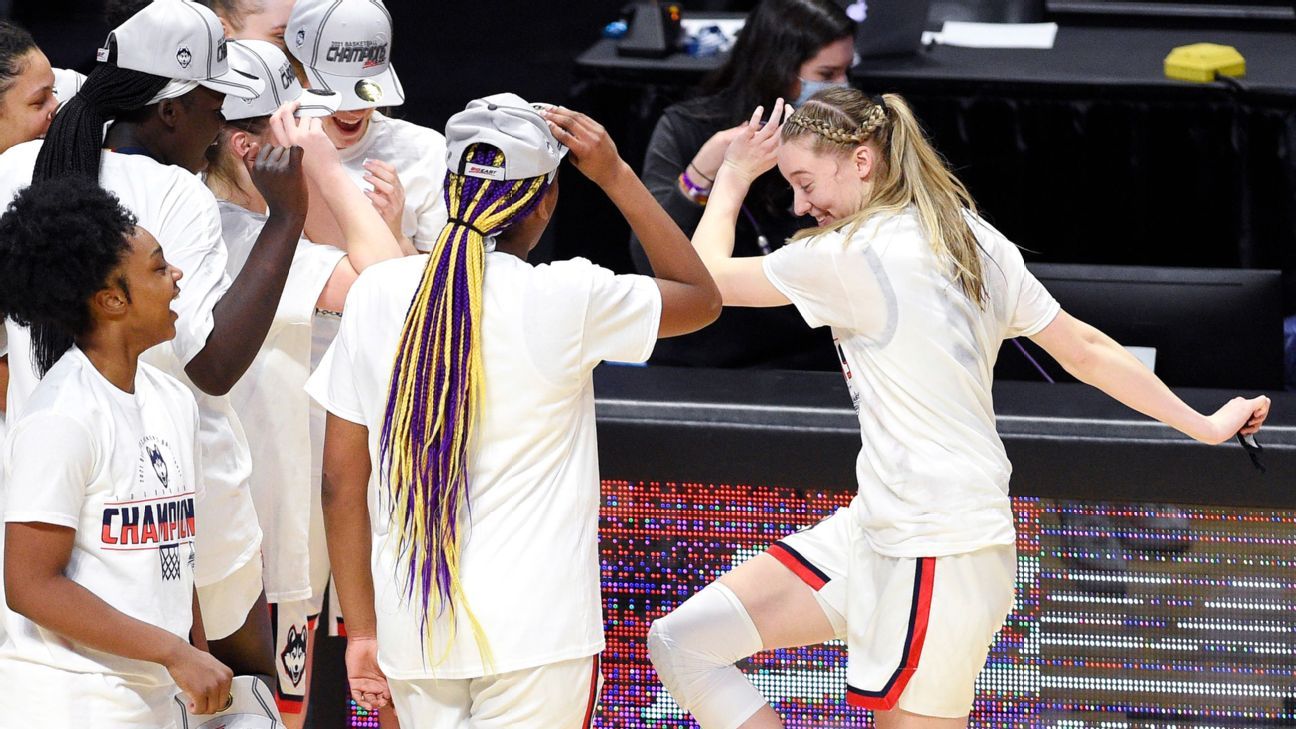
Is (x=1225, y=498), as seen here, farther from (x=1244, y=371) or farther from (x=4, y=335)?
(x=4, y=335)

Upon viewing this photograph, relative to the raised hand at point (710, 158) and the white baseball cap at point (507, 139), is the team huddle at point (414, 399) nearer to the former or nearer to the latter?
the white baseball cap at point (507, 139)

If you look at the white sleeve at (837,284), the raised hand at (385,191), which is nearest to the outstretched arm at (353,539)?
the raised hand at (385,191)

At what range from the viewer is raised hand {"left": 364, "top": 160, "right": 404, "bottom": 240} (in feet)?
9.85

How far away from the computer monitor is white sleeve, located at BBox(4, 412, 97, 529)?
2288mm

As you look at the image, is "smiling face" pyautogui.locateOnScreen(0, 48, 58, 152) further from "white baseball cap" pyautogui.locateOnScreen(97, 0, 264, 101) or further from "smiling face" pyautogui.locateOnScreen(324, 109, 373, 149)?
"smiling face" pyautogui.locateOnScreen(324, 109, 373, 149)

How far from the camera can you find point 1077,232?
5.98 metres

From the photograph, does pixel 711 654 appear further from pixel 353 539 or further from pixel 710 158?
pixel 710 158

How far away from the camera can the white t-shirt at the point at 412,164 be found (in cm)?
324

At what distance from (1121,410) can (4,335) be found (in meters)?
2.05

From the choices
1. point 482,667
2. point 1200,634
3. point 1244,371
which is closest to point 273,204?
point 482,667

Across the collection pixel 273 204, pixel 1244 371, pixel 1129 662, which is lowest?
pixel 1129 662

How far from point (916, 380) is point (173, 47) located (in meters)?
1.30

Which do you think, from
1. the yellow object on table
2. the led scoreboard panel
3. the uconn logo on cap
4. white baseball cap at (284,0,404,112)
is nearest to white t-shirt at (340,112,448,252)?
white baseball cap at (284,0,404,112)

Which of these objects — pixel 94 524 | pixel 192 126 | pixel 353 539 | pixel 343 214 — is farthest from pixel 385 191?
pixel 94 524
